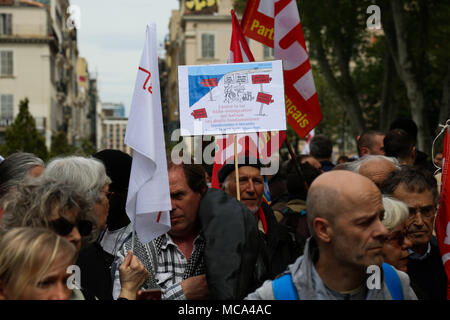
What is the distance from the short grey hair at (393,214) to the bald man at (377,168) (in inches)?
35.9

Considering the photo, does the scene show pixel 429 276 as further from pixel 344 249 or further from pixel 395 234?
pixel 344 249

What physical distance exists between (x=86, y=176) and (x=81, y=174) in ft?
0.09

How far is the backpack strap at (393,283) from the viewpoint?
9.90ft

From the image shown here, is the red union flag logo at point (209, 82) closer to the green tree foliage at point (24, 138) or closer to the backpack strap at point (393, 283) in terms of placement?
the backpack strap at point (393, 283)

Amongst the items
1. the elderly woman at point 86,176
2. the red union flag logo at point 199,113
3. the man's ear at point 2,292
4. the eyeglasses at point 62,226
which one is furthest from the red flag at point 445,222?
the man's ear at point 2,292

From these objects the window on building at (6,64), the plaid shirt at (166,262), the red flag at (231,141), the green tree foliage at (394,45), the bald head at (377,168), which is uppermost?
the window on building at (6,64)

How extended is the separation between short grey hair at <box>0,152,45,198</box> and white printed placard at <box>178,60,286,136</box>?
105 cm

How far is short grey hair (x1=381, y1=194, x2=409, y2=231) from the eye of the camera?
12.6 ft

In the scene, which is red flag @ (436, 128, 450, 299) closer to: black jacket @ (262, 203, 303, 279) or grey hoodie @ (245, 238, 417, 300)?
black jacket @ (262, 203, 303, 279)

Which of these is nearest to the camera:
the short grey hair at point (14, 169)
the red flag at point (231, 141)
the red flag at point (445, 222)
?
the red flag at point (445, 222)

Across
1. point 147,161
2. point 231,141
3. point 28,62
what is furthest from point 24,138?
point 147,161

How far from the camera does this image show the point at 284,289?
2914 millimetres

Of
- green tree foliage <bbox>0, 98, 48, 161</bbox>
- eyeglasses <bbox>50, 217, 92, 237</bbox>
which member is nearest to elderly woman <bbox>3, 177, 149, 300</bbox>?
eyeglasses <bbox>50, 217, 92, 237</bbox>
